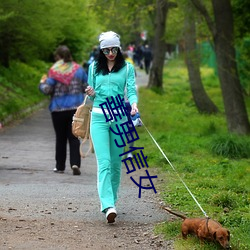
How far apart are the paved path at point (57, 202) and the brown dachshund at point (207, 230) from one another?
30 cm

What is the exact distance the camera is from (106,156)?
750cm

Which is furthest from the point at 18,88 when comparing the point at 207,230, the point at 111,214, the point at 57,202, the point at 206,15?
the point at 207,230

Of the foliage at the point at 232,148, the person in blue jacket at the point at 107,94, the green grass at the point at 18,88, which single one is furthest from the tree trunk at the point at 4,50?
the person in blue jacket at the point at 107,94

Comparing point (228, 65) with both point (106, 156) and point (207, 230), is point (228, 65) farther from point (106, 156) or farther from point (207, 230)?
Answer: point (207, 230)

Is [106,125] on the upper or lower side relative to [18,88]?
upper

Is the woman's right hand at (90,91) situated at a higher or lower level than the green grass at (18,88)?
higher

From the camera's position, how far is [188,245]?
6.29 meters

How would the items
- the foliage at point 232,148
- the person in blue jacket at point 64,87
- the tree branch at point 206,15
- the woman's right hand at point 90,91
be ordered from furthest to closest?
the tree branch at point 206,15 → the foliage at point 232,148 → the person in blue jacket at point 64,87 → the woman's right hand at point 90,91

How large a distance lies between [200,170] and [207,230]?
5.18 meters

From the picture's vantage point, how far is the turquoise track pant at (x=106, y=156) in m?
7.42

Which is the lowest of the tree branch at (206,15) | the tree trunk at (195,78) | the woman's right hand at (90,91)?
the tree trunk at (195,78)

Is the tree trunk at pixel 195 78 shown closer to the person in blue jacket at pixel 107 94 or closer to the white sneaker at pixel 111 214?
the person in blue jacket at pixel 107 94

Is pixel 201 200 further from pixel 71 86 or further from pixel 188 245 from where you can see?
pixel 71 86

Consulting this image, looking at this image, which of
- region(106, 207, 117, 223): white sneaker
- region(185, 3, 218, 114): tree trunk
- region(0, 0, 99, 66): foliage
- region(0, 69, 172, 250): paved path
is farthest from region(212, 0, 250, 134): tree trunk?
region(106, 207, 117, 223): white sneaker
